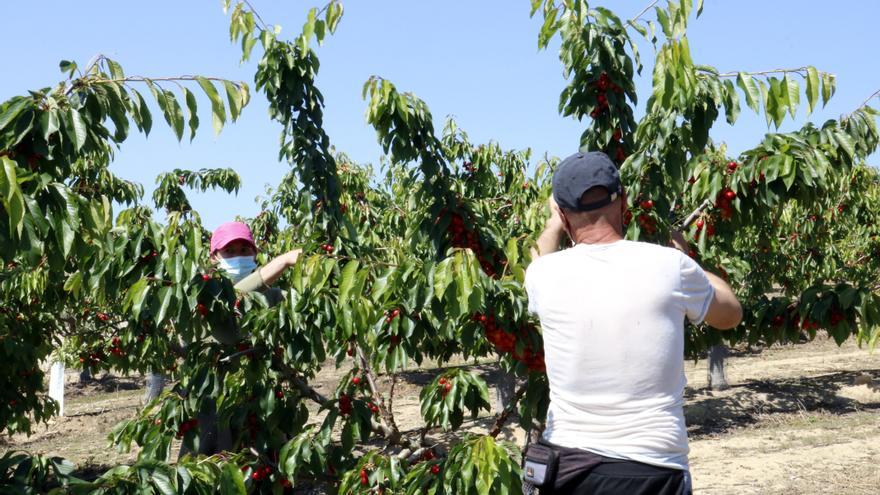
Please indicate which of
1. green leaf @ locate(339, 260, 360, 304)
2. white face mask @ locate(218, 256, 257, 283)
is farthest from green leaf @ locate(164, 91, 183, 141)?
white face mask @ locate(218, 256, 257, 283)

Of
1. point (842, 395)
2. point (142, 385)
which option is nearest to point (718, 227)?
point (842, 395)

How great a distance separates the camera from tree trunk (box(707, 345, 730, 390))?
12742 millimetres

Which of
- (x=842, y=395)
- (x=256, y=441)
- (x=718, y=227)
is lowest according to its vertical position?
(x=842, y=395)

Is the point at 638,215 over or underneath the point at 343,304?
over

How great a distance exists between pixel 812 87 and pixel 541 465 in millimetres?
1520

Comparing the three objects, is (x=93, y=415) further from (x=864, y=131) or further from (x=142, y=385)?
(x=864, y=131)

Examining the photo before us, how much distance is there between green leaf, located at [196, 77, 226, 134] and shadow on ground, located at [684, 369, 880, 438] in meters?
8.70

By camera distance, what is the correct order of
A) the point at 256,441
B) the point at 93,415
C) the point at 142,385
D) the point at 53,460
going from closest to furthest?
1. the point at 53,460
2. the point at 256,441
3. the point at 93,415
4. the point at 142,385

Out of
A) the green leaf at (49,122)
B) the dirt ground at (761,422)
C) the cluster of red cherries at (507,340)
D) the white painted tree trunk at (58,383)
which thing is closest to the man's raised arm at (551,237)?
the cluster of red cherries at (507,340)

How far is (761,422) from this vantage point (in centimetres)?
1030

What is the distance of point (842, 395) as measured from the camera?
12.0 m

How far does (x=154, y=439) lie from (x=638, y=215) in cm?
240

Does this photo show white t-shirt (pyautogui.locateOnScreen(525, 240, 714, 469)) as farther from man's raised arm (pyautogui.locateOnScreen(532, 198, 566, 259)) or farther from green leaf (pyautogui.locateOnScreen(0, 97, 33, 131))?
green leaf (pyautogui.locateOnScreen(0, 97, 33, 131))

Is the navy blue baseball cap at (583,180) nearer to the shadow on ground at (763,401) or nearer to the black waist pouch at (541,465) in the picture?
the black waist pouch at (541,465)
